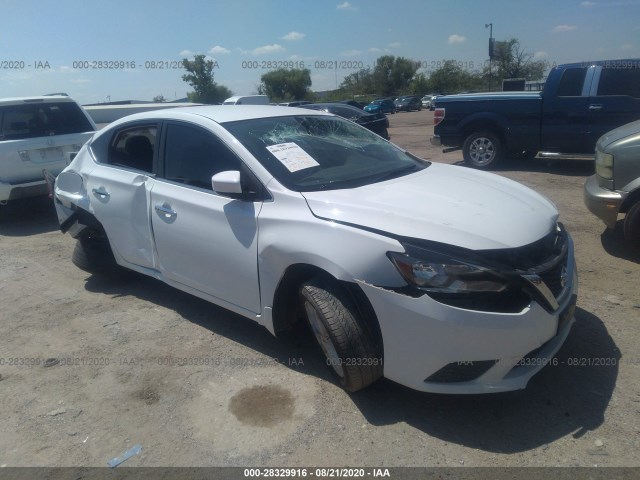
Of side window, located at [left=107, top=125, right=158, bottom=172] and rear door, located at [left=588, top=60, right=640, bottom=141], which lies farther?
rear door, located at [left=588, top=60, right=640, bottom=141]

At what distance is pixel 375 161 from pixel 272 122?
0.84m

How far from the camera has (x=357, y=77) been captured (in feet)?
252

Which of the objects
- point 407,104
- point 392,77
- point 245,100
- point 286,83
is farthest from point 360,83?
point 245,100

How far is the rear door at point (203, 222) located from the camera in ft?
11.3

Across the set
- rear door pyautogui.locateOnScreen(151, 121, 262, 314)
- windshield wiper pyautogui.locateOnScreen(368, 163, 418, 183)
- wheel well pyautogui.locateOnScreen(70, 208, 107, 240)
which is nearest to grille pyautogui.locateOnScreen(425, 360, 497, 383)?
rear door pyautogui.locateOnScreen(151, 121, 262, 314)

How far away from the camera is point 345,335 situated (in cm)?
291

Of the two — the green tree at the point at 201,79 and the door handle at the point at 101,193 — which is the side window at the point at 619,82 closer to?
the door handle at the point at 101,193

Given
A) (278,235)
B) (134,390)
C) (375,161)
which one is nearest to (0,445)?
(134,390)

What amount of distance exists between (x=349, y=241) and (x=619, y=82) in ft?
25.6

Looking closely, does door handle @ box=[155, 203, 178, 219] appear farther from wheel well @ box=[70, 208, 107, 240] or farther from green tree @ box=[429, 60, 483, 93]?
green tree @ box=[429, 60, 483, 93]

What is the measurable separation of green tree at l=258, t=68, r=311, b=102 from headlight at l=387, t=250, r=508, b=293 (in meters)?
63.3

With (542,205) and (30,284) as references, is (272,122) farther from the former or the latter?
(30,284)

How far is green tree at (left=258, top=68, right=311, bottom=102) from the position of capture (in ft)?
212

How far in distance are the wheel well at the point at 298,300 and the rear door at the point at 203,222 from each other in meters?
0.18
